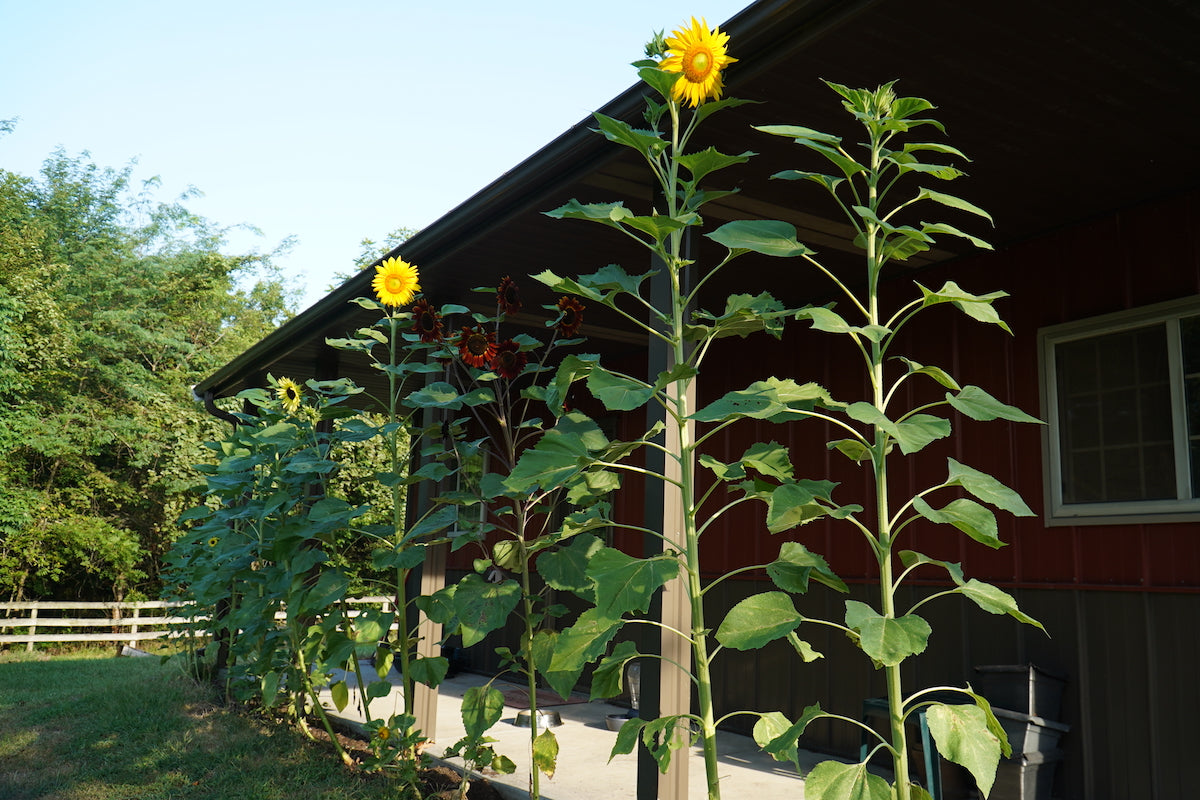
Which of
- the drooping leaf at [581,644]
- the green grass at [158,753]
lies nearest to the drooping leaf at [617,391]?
the drooping leaf at [581,644]

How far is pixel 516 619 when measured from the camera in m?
7.73

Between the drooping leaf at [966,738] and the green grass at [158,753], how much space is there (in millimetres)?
2635

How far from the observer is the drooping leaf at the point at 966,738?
1578mm

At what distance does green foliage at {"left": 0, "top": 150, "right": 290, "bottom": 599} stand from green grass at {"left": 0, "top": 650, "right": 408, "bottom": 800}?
9174mm

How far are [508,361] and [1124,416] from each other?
267 centimetres

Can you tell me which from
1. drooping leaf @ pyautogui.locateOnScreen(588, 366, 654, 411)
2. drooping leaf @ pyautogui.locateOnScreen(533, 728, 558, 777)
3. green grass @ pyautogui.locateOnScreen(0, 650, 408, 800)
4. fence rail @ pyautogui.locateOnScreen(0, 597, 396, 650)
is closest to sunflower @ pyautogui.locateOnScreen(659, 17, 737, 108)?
drooping leaf @ pyautogui.locateOnScreen(588, 366, 654, 411)

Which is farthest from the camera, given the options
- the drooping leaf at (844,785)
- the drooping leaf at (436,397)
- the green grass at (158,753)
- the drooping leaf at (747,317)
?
the green grass at (158,753)

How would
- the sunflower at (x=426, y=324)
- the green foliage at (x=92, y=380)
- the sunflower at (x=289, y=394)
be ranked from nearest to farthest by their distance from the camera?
the sunflower at (x=426, y=324)
the sunflower at (x=289, y=394)
the green foliage at (x=92, y=380)

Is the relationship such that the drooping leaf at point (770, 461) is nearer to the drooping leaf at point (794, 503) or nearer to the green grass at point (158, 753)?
the drooping leaf at point (794, 503)

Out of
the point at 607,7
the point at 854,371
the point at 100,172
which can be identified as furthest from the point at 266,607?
the point at 100,172

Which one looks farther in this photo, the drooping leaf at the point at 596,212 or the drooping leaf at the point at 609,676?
the drooping leaf at the point at 609,676

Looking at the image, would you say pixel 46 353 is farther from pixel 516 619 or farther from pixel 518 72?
pixel 516 619

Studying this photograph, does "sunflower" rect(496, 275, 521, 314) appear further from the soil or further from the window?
the window

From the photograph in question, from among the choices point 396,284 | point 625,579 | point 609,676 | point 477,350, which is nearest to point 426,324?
point 477,350
